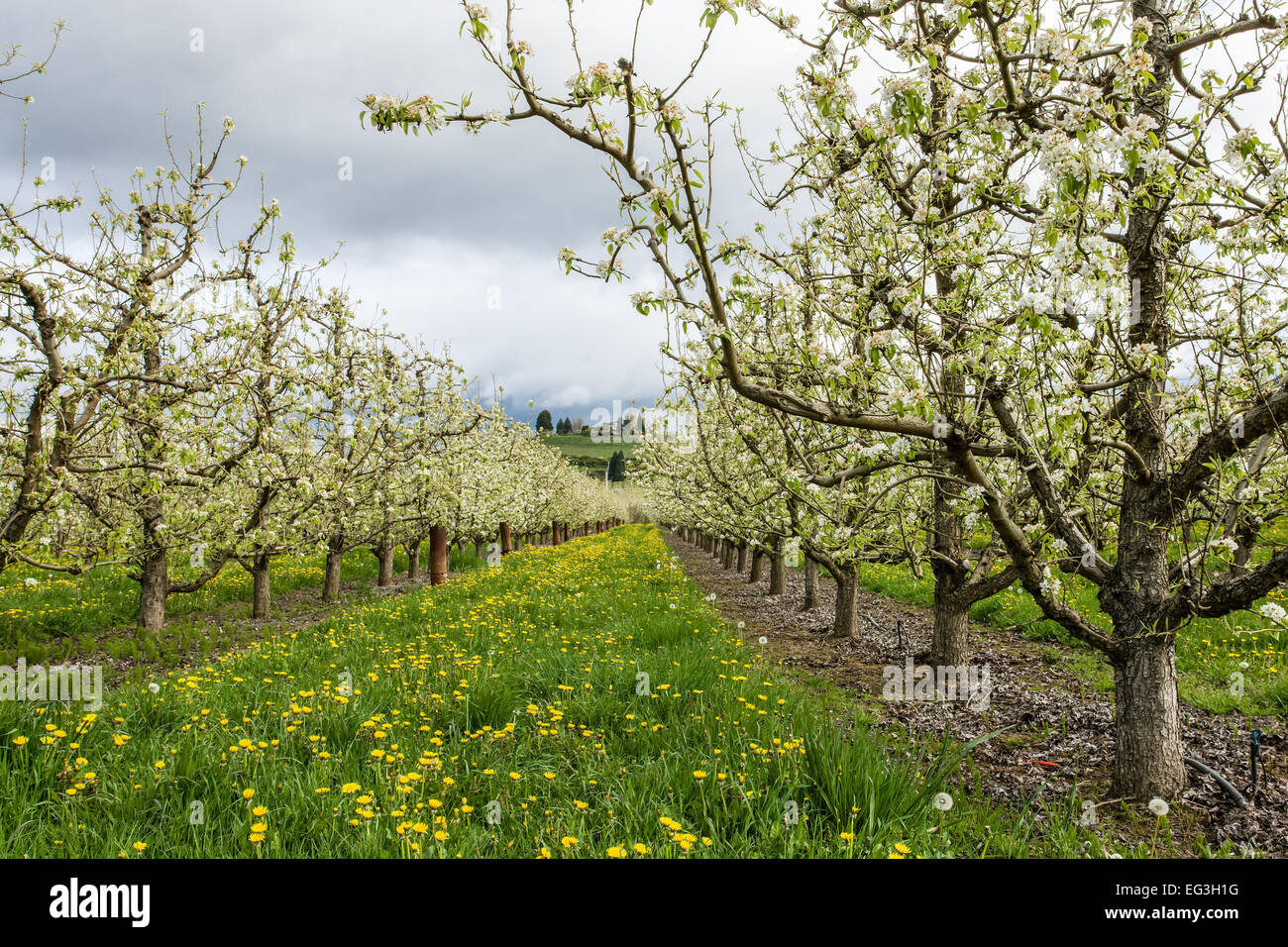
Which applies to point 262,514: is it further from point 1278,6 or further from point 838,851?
point 1278,6

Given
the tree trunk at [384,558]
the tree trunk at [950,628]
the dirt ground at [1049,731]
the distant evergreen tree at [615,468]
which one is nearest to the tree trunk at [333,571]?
the tree trunk at [384,558]

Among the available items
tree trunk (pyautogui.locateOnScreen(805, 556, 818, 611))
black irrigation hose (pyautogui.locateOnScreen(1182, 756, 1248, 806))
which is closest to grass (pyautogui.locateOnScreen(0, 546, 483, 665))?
black irrigation hose (pyautogui.locateOnScreen(1182, 756, 1248, 806))

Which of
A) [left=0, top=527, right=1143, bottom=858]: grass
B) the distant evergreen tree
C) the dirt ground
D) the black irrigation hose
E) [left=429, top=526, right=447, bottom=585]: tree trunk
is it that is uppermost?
the distant evergreen tree

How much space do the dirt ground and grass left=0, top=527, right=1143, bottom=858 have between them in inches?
17.2

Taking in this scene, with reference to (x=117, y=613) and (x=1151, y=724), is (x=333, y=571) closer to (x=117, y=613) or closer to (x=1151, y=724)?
(x=117, y=613)

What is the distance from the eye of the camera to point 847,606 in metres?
11.3

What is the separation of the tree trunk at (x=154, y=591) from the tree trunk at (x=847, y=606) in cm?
1193

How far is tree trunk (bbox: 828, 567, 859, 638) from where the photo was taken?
11.1 metres

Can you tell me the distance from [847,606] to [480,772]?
8.63 metres

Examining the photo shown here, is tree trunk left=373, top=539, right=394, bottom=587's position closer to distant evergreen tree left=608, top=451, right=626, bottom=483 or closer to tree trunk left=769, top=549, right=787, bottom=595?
tree trunk left=769, top=549, right=787, bottom=595

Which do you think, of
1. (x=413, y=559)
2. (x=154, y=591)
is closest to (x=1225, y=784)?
(x=154, y=591)

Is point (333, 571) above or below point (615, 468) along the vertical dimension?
below

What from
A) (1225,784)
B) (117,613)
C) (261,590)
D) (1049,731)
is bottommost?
(1049,731)

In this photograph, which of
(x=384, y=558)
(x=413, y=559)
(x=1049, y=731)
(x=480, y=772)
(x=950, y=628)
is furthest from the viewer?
(x=413, y=559)
